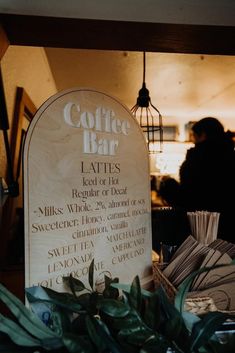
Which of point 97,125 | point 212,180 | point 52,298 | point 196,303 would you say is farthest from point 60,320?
point 212,180

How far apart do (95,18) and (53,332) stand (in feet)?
2.75

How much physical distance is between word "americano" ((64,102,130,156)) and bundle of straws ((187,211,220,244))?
0.32 m

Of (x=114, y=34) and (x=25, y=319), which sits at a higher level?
(x=114, y=34)

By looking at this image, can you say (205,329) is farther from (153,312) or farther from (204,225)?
(204,225)

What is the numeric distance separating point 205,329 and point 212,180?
120 centimetres

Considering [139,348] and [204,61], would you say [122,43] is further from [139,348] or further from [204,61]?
[204,61]

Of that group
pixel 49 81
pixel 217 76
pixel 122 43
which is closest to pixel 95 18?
pixel 122 43

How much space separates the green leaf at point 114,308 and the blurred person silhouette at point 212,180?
3.69 ft

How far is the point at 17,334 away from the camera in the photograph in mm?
506

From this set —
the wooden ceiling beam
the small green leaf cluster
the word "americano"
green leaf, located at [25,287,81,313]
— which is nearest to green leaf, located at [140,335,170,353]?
the small green leaf cluster

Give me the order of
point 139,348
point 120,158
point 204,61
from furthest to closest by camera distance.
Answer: point 204,61
point 120,158
point 139,348

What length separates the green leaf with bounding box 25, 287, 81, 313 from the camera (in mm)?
→ 559

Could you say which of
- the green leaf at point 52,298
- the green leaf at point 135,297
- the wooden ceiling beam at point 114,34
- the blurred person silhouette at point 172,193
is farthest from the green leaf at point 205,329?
the blurred person silhouette at point 172,193

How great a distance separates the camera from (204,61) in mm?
2467
